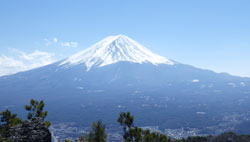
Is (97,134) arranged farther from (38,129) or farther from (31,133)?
(31,133)

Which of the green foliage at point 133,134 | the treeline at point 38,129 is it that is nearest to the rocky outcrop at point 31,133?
the treeline at point 38,129

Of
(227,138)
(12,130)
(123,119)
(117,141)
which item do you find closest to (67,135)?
(117,141)

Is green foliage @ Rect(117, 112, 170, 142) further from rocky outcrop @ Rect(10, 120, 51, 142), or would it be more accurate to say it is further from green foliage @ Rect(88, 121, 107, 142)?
rocky outcrop @ Rect(10, 120, 51, 142)

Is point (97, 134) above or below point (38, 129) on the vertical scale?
below

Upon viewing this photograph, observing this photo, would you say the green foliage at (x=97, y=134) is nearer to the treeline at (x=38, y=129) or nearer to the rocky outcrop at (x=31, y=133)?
the treeline at (x=38, y=129)

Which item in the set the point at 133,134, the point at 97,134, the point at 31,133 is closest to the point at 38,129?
the point at 31,133

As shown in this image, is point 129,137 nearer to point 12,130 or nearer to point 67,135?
point 12,130

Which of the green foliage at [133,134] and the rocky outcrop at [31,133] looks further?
the green foliage at [133,134]

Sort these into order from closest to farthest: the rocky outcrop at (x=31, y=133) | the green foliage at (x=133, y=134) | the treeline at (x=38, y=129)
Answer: the rocky outcrop at (x=31, y=133), the treeline at (x=38, y=129), the green foliage at (x=133, y=134)
